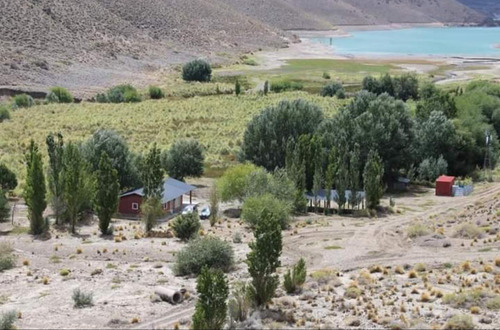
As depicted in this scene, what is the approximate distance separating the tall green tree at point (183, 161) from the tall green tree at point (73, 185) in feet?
51.5

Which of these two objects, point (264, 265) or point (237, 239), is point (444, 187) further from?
point (264, 265)

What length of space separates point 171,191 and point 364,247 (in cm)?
1636

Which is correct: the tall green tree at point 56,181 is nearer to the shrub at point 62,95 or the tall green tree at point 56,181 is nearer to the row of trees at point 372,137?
the row of trees at point 372,137

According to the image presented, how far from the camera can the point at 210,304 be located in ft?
83.8

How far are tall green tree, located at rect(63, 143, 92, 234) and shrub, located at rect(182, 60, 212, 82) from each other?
88.6 meters

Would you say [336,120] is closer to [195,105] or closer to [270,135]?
[270,135]

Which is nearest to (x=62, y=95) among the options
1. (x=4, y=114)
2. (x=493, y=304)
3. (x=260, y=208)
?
(x=4, y=114)

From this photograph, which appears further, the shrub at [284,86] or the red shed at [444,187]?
the shrub at [284,86]

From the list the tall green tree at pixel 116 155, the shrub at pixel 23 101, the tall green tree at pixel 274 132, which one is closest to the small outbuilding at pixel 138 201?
the tall green tree at pixel 116 155

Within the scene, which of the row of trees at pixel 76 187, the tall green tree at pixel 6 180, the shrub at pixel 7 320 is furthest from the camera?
the tall green tree at pixel 6 180

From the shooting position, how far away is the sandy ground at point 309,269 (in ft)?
92.0

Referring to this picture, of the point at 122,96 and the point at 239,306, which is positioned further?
the point at 122,96

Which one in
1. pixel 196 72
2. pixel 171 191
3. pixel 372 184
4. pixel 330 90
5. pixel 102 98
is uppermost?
pixel 196 72

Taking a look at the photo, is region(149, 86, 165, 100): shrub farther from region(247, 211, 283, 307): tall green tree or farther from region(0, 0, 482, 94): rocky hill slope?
region(247, 211, 283, 307): tall green tree
